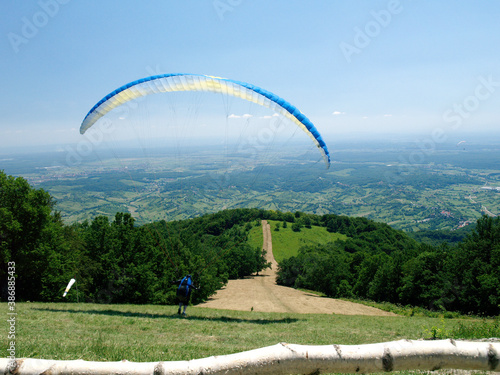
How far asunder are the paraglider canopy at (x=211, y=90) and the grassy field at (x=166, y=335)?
795 cm

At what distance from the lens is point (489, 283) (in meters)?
24.0

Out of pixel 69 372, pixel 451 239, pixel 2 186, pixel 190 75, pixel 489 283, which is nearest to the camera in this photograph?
pixel 69 372

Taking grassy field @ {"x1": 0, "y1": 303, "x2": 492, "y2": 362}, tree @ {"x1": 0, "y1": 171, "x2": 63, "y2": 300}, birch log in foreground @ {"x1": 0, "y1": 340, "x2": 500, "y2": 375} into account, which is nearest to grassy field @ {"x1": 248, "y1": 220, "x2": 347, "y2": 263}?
tree @ {"x1": 0, "y1": 171, "x2": 63, "y2": 300}

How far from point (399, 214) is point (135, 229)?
164 metres

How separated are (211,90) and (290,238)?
259 feet

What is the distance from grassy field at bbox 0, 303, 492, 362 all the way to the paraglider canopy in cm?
795

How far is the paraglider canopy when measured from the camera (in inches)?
521

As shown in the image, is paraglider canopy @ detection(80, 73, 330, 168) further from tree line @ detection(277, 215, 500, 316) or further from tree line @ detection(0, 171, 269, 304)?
tree line @ detection(277, 215, 500, 316)

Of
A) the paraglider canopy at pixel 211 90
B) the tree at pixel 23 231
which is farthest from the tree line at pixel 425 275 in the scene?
the tree at pixel 23 231

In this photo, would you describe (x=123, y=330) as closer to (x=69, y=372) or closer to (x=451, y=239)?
(x=69, y=372)

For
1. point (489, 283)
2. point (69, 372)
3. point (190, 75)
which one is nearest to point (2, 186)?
point (190, 75)

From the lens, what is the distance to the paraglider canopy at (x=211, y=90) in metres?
13.2

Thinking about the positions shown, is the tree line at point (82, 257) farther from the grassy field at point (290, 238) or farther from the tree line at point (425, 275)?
the grassy field at point (290, 238)

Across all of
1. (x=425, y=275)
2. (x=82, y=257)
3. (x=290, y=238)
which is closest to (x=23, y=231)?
(x=82, y=257)
